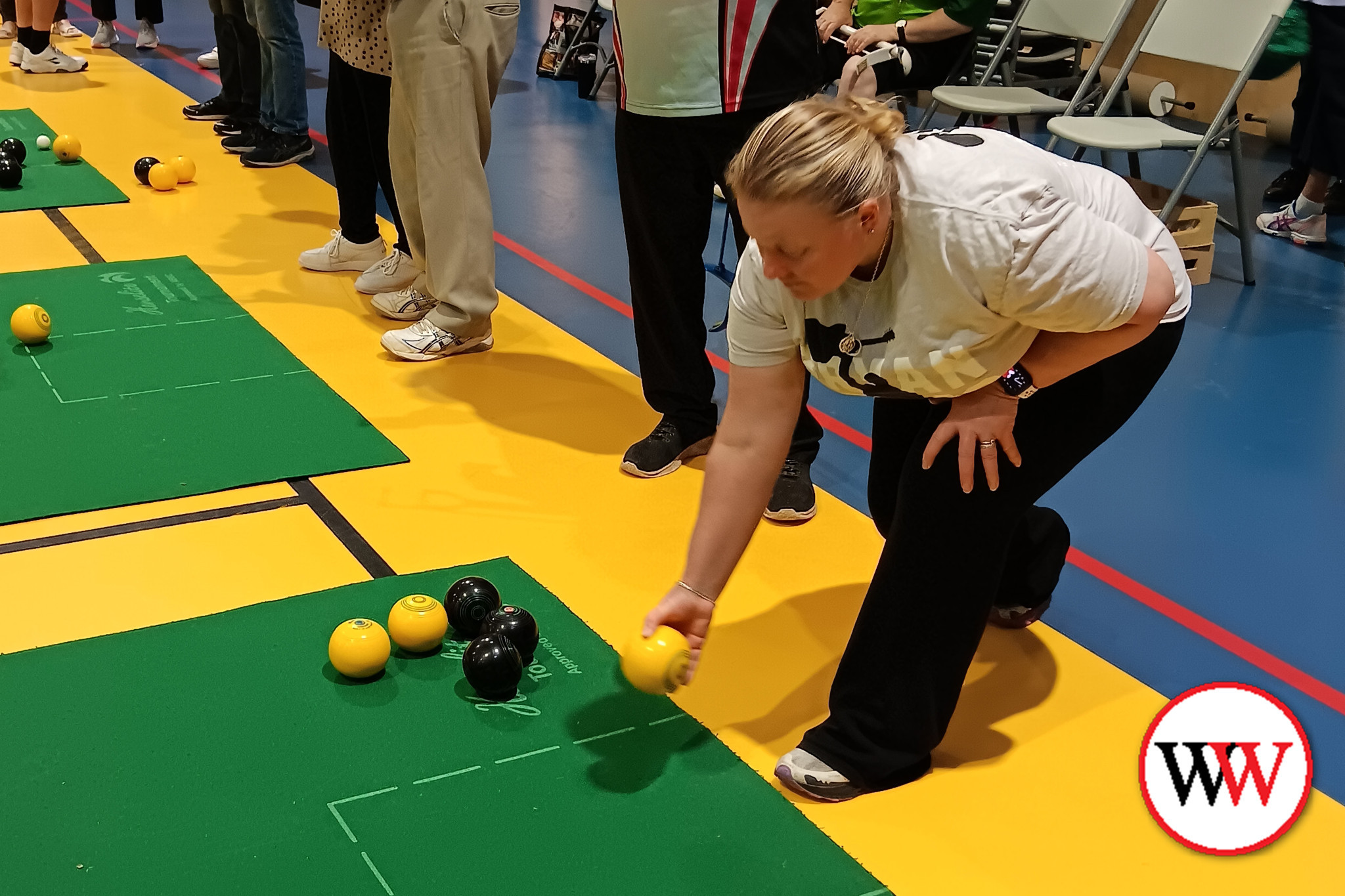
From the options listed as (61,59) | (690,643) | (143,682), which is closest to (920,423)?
(690,643)

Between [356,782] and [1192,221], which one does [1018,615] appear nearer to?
[356,782]

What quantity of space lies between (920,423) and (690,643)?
23.3 inches

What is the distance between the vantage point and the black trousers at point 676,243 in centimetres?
321

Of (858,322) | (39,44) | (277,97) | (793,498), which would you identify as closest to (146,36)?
(39,44)

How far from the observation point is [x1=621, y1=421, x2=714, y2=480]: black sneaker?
3424 millimetres

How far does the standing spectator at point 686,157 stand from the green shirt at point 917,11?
2.37m

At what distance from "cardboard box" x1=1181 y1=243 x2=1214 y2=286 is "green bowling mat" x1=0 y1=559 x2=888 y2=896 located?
347 cm

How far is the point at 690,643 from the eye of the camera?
2.21m

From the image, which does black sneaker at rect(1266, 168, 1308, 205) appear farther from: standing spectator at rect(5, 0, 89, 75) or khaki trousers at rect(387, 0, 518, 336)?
standing spectator at rect(5, 0, 89, 75)

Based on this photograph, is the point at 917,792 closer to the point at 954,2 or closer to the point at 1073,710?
the point at 1073,710

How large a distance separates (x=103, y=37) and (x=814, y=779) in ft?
26.2

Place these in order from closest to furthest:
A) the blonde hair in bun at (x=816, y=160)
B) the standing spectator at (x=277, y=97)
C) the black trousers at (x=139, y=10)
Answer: the blonde hair in bun at (x=816, y=160), the standing spectator at (x=277, y=97), the black trousers at (x=139, y=10)

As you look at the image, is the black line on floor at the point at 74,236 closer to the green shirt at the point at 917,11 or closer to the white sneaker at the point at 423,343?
the white sneaker at the point at 423,343

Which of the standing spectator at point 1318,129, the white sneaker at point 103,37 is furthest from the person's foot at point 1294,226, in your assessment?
the white sneaker at point 103,37
